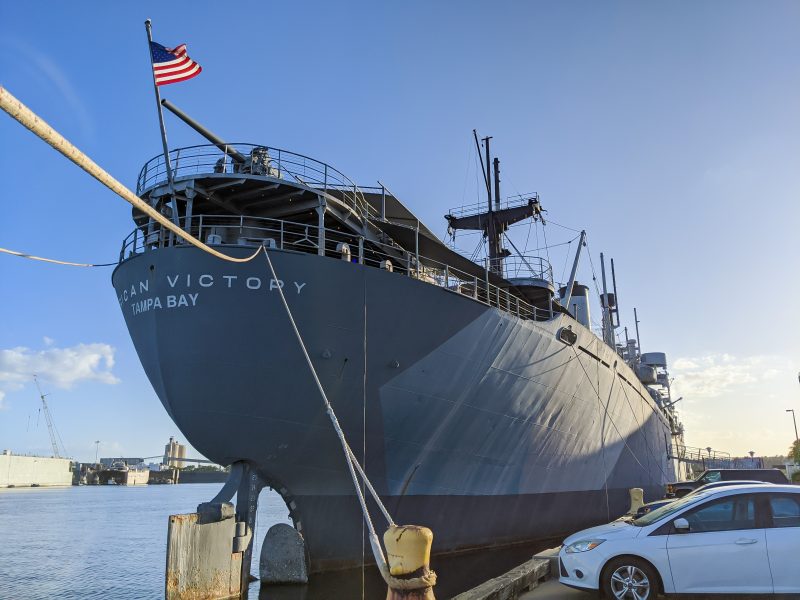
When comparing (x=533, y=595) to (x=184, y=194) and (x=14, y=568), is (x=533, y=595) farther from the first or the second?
(x=14, y=568)

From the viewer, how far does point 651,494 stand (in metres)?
29.2

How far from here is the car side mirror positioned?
595 centimetres

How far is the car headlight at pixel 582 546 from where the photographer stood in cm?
632

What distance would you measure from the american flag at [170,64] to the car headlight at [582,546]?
31.1ft

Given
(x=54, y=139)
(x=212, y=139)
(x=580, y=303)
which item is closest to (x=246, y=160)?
(x=212, y=139)

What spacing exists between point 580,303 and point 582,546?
1938 centimetres

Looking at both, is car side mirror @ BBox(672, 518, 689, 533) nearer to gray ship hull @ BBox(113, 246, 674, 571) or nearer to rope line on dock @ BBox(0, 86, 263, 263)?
rope line on dock @ BBox(0, 86, 263, 263)

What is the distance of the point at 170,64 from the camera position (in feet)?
32.4

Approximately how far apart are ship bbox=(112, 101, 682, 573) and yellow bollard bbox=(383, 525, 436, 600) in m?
7.72

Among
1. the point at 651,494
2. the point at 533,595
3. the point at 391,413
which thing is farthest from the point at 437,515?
the point at 651,494

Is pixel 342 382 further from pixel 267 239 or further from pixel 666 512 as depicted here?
pixel 666 512

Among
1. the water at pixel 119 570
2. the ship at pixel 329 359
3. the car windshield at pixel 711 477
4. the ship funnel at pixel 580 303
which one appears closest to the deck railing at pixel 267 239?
the ship at pixel 329 359

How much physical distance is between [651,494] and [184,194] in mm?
27524

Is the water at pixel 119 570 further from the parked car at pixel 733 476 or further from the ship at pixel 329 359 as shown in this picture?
the parked car at pixel 733 476
